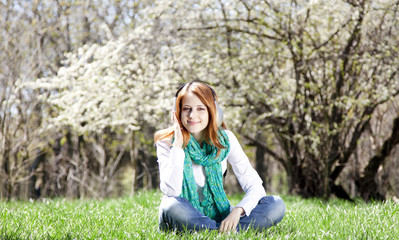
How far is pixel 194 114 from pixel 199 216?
707 millimetres

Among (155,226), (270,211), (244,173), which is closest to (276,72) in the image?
(244,173)

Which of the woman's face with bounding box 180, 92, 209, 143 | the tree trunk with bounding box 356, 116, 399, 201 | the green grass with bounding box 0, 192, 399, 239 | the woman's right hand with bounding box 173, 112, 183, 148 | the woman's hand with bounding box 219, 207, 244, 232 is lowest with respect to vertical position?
the tree trunk with bounding box 356, 116, 399, 201

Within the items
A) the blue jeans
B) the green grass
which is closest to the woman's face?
the blue jeans

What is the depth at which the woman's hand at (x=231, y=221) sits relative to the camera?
3.06 m

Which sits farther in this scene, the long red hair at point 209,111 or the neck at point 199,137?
the neck at point 199,137

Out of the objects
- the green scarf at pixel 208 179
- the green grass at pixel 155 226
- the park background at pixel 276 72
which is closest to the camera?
the green grass at pixel 155 226

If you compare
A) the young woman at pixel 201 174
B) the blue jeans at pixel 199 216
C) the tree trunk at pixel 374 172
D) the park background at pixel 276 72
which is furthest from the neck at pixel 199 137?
the tree trunk at pixel 374 172

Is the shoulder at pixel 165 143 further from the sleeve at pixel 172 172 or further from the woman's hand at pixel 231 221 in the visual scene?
the woman's hand at pixel 231 221

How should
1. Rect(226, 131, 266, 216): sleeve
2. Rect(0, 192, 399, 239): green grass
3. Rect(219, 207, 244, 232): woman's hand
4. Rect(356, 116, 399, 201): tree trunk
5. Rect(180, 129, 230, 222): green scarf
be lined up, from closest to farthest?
Rect(0, 192, 399, 239): green grass → Rect(219, 207, 244, 232): woman's hand → Rect(180, 129, 230, 222): green scarf → Rect(226, 131, 266, 216): sleeve → Rect(356, 116, 399, 201): tree trunk

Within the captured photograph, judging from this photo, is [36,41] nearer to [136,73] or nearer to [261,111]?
[136,73]

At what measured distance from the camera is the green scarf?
3.20 m

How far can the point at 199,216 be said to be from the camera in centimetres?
312

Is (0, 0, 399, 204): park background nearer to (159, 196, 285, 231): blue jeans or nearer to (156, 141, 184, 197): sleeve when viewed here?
(159, 196, 285, 231): blue jeans

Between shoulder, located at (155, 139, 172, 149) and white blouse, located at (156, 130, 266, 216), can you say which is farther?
shoulder, located at (155, 139, 172, 149)
